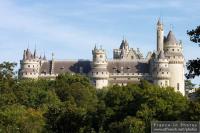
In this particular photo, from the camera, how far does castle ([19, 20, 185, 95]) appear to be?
153125 millimetres

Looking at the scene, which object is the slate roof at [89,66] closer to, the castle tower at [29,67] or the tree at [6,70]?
the castle tower at [29,67]


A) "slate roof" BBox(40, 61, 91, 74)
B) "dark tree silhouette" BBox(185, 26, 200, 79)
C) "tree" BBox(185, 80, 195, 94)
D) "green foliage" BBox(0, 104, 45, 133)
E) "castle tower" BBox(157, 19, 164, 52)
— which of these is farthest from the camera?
"tree" BBox(185, 80, 195, 94)


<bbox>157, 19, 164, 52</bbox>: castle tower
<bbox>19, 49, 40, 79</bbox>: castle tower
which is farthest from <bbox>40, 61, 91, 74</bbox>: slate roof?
<bbox>157, 19, 164, 52</bbox>: castle tower

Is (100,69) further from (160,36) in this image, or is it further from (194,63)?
(194,63)

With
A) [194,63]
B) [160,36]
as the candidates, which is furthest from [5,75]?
[160,36]

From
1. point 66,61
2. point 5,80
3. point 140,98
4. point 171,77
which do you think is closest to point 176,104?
point 140,98

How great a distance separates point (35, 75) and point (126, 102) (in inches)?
Result: 3479

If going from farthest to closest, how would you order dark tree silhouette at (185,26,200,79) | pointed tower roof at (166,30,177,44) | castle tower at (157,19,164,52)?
1. castle tower at (157,19,164,52)
2. pointed tower roof at (166,30,177,44)
3. dark tree silhouette at (185,26,200,79)

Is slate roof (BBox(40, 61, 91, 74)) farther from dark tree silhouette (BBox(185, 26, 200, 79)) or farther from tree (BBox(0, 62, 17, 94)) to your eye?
dark tree silhouette (BBox(185, 26, 200, 79))

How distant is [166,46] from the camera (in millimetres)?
158625

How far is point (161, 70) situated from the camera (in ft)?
501

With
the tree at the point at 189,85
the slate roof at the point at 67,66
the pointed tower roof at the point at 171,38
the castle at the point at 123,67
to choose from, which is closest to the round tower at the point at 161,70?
the castle at the point at 123,67

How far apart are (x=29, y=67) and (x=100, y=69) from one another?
593 inches

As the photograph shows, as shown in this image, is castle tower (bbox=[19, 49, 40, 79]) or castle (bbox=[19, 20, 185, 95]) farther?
castle tower (bbox=[19, 49, 40, 79])
